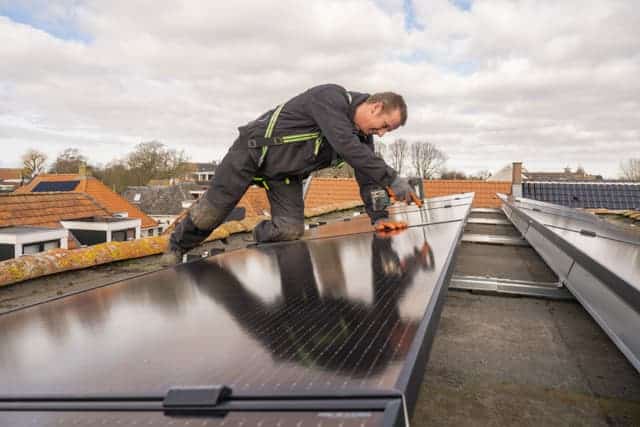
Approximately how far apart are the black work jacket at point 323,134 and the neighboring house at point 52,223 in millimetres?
8733

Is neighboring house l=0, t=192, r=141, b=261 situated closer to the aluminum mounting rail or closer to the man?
the man

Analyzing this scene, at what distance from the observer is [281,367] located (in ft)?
2.53

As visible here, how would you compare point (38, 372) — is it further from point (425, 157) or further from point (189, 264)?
point (425, 157)

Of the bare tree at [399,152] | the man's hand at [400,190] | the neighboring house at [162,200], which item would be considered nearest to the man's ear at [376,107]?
the man's hand at [400,190]

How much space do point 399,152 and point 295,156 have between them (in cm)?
4761

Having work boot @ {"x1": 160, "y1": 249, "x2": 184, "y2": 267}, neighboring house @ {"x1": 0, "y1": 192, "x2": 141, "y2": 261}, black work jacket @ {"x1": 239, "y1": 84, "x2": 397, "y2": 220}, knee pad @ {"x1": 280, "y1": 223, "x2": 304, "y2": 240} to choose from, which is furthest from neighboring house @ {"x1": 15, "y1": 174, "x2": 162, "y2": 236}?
black work jacket @ {"x1": 239, "y1": 84, "x2": 397, "y2": 220}

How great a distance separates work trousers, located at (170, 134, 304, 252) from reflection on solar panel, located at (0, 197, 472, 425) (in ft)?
4.37

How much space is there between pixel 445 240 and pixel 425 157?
49.1 m

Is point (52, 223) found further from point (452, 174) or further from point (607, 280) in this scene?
point (452, 174)

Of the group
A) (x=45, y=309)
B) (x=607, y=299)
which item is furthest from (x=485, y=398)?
(x=45, y=309)

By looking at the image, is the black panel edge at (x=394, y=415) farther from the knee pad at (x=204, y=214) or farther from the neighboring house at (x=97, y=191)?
the neighboring house at (x=97, y=191)

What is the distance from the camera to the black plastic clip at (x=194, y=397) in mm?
662

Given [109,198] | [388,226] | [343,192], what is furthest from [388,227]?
[109,198]

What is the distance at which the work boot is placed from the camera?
314 centimetres
